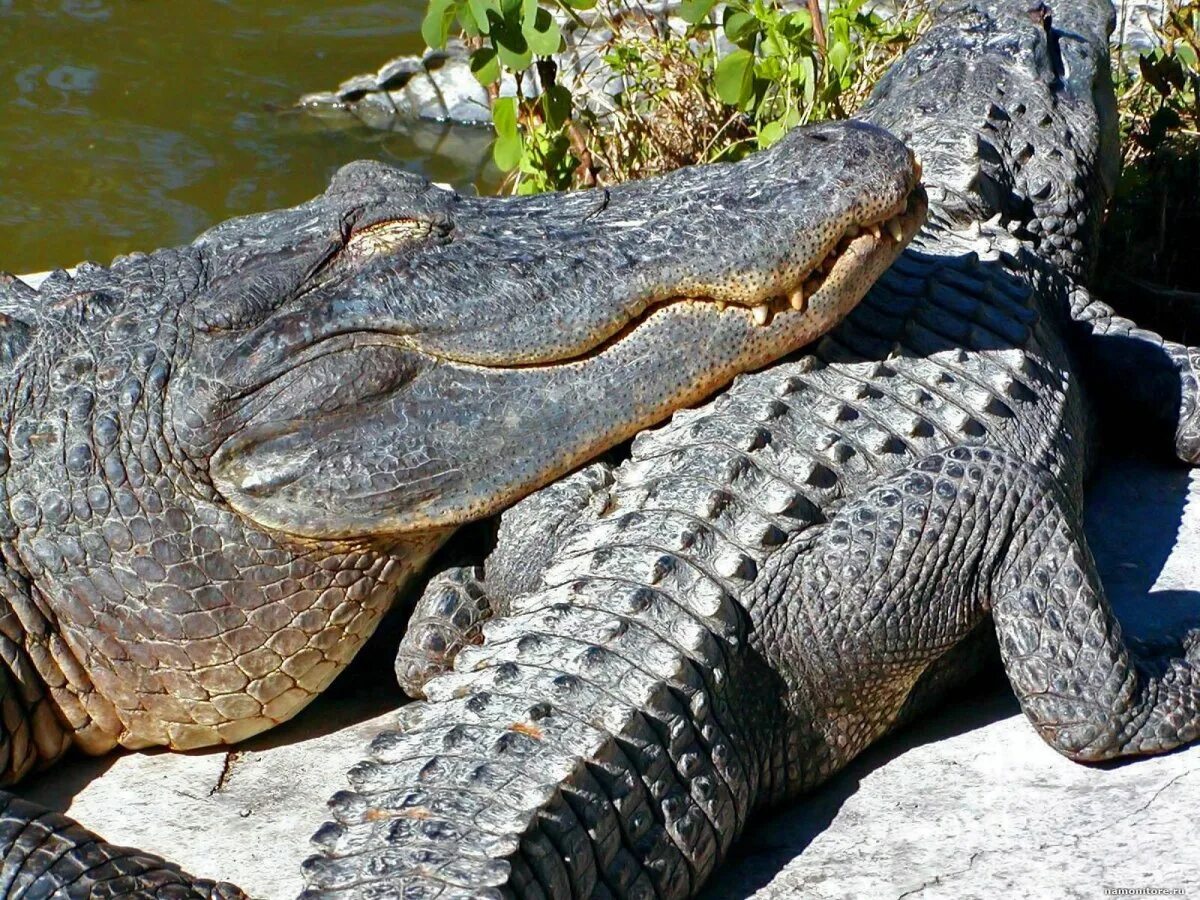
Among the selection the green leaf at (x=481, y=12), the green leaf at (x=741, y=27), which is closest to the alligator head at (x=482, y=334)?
the green leaf at (x=481, y=12)

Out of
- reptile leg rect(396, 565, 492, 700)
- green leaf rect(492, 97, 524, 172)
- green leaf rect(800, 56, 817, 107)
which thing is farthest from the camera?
green leaf rect(492, 97, 524, 172)

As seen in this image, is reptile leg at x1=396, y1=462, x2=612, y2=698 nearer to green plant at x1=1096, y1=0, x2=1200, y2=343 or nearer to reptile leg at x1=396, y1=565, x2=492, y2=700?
reptile leg at x1=396, y1=565, x2=492, y2=700

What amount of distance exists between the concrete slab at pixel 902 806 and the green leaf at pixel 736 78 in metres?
2.10

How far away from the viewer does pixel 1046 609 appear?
2.88 meters

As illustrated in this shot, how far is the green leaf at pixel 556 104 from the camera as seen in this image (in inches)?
205

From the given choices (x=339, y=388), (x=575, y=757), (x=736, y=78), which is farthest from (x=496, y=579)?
(x=736, y=78)

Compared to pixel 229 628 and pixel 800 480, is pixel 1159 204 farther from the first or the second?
pixel 229 628

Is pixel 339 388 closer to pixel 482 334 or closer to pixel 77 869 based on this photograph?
pixel 482 334

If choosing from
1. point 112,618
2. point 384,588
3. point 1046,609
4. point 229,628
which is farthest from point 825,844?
point 112,618

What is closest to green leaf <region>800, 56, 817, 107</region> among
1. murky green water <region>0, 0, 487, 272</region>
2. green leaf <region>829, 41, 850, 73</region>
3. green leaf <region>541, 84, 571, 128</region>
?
green leaf <region>829, 41, 850, 73</region>

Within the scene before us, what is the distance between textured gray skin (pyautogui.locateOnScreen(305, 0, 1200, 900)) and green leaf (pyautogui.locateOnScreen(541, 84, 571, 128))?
6.22 ft

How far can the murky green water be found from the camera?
25.1 ft

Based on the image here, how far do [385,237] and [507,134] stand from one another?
216 cm

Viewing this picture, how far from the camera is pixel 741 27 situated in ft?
16.6
